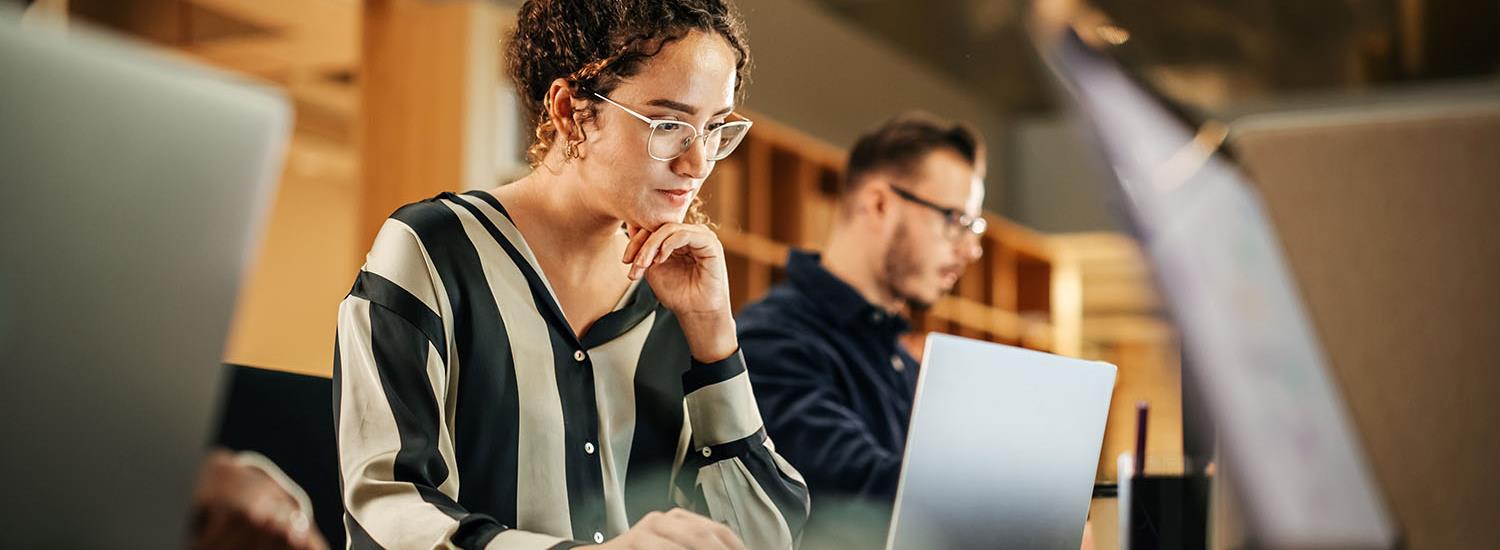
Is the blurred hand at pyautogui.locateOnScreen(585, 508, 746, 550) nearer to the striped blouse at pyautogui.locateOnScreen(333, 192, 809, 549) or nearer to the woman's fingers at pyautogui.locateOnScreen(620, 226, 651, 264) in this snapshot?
the striped blouse at pyautogui.locateOnScreen(333, 192, 809, 549)

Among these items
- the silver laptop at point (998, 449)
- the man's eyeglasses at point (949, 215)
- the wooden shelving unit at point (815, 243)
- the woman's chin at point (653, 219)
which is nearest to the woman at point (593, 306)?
the woman's chin at point (653, 219)

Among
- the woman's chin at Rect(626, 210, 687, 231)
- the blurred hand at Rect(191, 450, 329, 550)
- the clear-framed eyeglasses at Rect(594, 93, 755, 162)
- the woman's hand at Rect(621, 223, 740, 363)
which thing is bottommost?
the blurred hand at Rect(191, 450, 329, 550)

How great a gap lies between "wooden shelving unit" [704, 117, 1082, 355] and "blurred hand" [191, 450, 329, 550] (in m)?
2.55

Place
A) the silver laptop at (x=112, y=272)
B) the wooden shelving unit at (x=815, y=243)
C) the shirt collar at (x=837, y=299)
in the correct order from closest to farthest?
the silver laptop at (x=112, y=272) → the shirt collar at (x=837, y=299) → the wooden shelving unit at (x=815, y=243)

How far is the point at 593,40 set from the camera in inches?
51.7

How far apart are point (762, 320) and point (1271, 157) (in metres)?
1.42

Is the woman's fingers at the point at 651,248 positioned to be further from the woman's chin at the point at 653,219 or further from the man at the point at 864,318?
the man at the point at 864,318

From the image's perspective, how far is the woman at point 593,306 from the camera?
118cm

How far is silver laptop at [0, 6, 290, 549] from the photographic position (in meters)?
0.51

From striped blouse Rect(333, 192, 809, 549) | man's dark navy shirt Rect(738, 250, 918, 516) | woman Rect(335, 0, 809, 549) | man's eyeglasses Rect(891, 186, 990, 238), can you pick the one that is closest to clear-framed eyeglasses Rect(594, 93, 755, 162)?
woman Rect(335, 0, 809, 549)

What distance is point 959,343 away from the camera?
1.16m

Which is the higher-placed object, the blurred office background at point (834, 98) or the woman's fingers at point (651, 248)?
the blurred office background at point (834, 98)

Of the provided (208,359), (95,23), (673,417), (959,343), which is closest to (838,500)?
(673,417)

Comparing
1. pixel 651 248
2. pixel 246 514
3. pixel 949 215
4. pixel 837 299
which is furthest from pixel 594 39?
pixel 949 215
